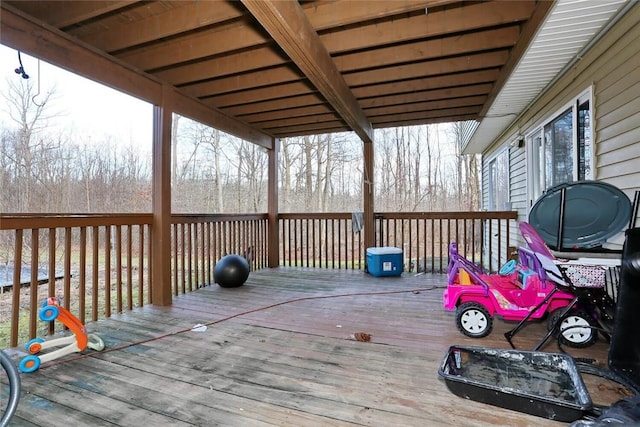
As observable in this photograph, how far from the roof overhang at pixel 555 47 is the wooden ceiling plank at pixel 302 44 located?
168 cm

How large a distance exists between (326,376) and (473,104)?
4.14 m

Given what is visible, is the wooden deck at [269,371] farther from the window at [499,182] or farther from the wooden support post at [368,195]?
the window at [499,182]

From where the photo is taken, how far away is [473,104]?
172 inches

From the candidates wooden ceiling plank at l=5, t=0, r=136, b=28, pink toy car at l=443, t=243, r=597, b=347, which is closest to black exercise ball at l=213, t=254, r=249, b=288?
pink toy car at l=443, t=243, r=597, b=347

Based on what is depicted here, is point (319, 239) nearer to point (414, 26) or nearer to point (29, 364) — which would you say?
point (414, 26)

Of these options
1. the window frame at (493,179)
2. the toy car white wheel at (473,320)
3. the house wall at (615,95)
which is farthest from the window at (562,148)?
the toy car white wheel at (473,320)

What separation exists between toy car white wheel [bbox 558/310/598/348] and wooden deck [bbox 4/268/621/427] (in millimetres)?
68

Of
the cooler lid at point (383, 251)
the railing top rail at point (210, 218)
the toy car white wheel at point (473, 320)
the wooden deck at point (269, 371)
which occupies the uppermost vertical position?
the railing top rail at point (210, 218)

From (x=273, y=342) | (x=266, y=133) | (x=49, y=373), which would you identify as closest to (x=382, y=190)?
(x=266, y=133)

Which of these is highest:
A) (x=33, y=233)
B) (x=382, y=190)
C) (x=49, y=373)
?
(x=382, y=190)

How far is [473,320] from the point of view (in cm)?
261

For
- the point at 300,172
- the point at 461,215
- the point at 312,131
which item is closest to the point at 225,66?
the point at 312,131

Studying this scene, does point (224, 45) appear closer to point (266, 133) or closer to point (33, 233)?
point (33, 233)

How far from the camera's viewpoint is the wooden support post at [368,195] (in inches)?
210
